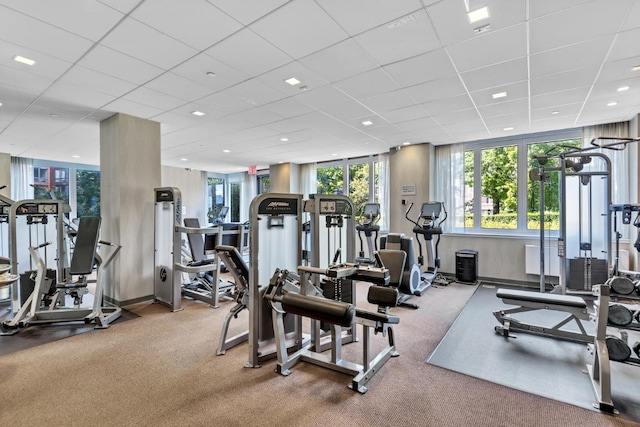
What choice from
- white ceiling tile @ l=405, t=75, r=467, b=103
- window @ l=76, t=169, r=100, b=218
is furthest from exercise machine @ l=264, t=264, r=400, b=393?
window @ l=76, t=169, r=100, b=218

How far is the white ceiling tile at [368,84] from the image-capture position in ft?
11.2

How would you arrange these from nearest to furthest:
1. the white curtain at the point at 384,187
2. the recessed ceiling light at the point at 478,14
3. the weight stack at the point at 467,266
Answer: the recessed ceiling light at the point at 478,14 < the weight stack at the point at 467,266 < the white curtain at the point at 384,187

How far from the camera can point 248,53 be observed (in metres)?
2.91

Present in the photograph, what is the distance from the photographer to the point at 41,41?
2.67 meters

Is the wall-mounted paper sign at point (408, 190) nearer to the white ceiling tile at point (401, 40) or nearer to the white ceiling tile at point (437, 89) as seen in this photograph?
the white ceiling tile at point (437, 89)

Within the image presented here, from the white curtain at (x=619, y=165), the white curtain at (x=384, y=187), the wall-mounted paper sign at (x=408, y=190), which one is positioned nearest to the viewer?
the white curtain at (x=619, y=165)

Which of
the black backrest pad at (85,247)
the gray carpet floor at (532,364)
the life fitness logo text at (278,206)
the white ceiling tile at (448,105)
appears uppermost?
the white ceiling tile at (448,105)

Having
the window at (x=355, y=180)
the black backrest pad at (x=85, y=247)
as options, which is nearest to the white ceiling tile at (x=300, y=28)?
the black backrest pad at (x=85, y=247)

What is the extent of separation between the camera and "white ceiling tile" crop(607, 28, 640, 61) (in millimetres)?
2613

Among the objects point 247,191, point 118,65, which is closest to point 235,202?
point 247,191

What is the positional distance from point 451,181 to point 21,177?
34.2 feet

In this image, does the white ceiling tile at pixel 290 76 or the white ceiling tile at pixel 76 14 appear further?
the white ceiling tile at pixel 290 76

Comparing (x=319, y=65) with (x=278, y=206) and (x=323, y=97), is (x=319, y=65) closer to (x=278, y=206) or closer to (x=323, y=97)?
(x=323, y=97)

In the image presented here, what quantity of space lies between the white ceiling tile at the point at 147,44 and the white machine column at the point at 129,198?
6.74 ft
